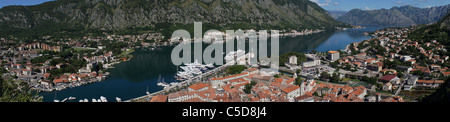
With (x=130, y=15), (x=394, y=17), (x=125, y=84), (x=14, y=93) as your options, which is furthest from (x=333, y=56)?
(x=394, y=17)

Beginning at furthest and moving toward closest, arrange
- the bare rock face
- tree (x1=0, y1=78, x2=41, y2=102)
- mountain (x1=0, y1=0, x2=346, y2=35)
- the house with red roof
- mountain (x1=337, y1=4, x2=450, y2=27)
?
mountain (x1=337, y1=4, x2=450, y2=27), the bare rock face, mountain (x1=0, y1=0, x2=346, y2=35), the house with red roof, tree (x1=0, y1=78, x2=41, y2=102)

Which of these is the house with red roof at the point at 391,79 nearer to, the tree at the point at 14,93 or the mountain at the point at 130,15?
the tree at the point at 14,93

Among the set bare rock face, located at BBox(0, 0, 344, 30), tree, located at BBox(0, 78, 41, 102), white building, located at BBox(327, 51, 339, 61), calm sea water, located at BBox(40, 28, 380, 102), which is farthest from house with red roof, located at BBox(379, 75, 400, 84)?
bare rock face, located at BBox(0, 0, 344, 30)

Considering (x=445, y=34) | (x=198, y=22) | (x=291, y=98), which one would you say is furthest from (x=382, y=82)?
(x=198, y=22)

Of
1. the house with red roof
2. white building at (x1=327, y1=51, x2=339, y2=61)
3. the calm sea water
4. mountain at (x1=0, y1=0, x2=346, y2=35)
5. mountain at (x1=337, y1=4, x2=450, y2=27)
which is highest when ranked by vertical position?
mountain at (x1=337, y1=4, x2=450, y2=27)

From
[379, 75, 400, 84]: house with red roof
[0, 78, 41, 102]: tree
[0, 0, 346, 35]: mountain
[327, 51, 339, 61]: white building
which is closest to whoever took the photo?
[0, 78, 41, 102]: tree

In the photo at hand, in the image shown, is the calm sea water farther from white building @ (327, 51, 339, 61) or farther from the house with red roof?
white building @ (327, 51, 339, 61)

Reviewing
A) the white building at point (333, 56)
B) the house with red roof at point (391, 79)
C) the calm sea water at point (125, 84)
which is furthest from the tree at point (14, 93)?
the white building at point (333, 56)

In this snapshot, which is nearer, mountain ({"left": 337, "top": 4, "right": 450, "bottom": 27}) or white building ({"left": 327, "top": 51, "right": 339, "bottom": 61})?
white building ({"left": 327, "top": 51, "right": 339, "bottom": 61})
